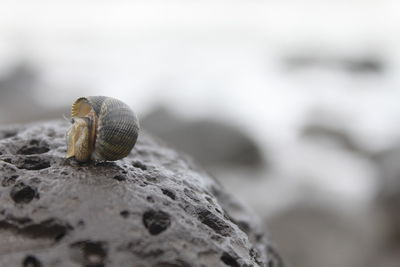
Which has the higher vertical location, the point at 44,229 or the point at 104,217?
the point at 104,217

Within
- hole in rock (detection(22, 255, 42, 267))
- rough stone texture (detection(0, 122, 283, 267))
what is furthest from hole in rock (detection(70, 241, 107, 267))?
hole in rock (detection(22, 255, 42, 267))

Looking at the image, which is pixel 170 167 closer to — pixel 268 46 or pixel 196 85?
pixel 196 85

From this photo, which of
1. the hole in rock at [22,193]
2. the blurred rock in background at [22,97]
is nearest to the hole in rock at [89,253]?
the hole in rock at [22,193]

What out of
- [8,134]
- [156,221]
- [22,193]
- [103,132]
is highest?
[103,132]

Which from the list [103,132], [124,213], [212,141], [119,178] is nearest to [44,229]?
[124,213]

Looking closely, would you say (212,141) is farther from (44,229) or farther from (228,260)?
(44,229)

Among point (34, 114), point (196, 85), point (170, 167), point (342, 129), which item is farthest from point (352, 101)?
point (170, 167)

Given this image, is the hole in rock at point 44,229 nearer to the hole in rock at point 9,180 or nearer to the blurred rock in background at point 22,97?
the hole in rock at point 9,180
